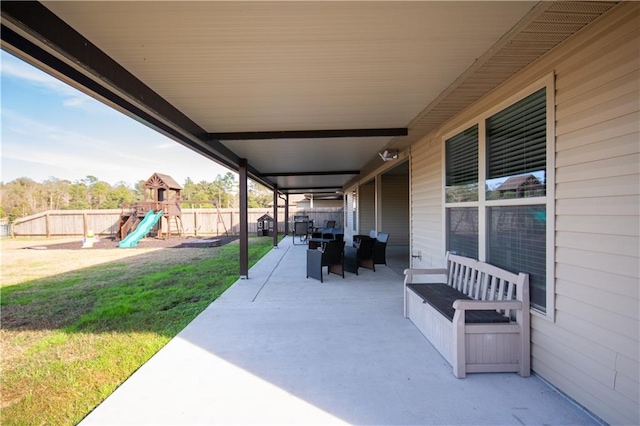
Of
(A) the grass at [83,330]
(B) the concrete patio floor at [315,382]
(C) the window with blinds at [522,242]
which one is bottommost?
(A) the grass at [83,330]

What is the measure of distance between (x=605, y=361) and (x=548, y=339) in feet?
1.42

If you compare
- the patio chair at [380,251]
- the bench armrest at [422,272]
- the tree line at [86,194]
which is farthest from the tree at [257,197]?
the bench armrest at [422,272]

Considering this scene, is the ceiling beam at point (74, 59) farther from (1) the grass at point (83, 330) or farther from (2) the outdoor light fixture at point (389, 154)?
(2) the outdoor light fixture at point (389, 154)

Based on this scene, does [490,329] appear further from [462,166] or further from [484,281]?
[462,166]

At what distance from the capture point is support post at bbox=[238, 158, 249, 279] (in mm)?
5832

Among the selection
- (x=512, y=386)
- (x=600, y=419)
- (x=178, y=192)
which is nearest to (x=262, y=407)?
(x=512, y=386)

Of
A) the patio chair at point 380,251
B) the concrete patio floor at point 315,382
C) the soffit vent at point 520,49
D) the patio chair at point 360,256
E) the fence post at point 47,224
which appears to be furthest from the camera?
the fence post at point 47,224

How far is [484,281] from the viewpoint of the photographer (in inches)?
108

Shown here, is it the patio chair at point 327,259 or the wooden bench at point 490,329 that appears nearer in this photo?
the wooden bench at point 490,329

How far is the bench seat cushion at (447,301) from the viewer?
239 cm

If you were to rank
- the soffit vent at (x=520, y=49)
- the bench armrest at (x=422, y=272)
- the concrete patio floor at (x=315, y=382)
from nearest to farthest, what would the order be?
the soffit vent at (x=520, y=49)
the concrete patio floor at (x=315, y=382)
the bench armrest at (x=422, y=272)

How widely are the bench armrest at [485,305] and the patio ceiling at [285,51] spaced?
6.65 ft

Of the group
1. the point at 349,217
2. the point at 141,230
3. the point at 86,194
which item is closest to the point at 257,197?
the point at 86,194

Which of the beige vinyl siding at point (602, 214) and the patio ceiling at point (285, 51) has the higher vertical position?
the patio ceiling at point (285, 51)
